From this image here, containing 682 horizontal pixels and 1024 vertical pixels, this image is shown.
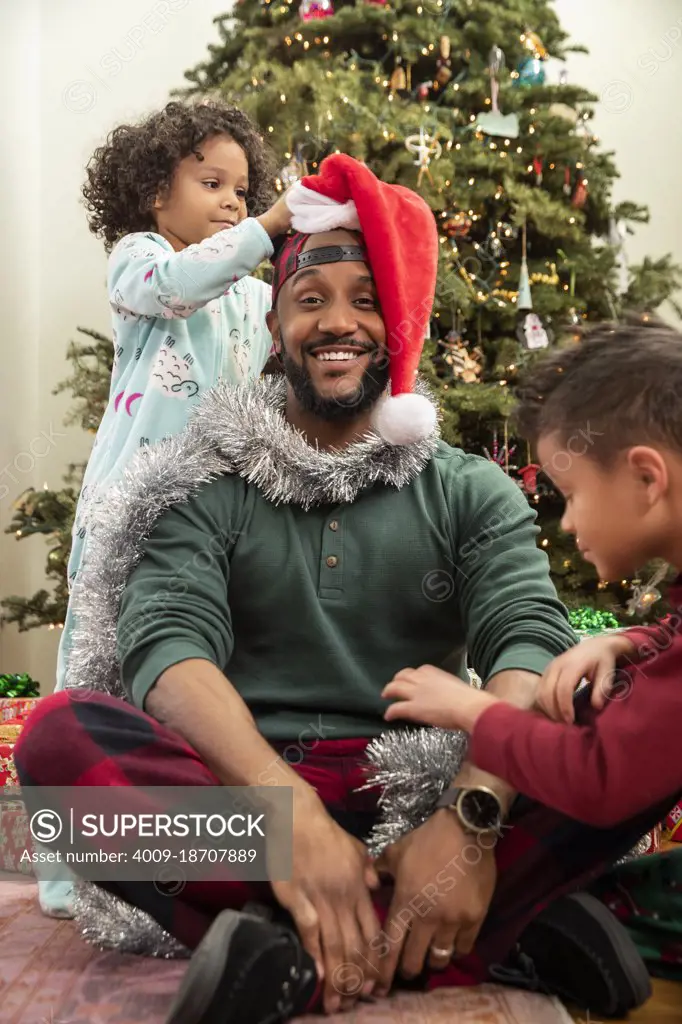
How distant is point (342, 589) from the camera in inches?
49.7

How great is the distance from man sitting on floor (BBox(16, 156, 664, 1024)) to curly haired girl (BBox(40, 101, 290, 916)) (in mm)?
150

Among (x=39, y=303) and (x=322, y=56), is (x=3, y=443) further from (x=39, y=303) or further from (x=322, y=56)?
(x=322, y=56)

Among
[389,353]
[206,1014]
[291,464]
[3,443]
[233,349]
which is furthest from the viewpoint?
[3,443]

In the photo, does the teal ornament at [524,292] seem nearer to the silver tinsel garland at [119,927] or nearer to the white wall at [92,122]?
the white wall at [92,122]

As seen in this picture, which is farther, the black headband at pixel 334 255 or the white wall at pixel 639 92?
the white wall at pixel 639 92

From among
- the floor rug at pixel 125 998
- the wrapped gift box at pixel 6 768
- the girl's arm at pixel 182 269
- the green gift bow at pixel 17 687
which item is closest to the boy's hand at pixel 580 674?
the floor rug at pixel 125 998

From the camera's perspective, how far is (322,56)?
302 cm

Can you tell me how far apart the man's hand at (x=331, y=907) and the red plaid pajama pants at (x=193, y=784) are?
0.04m

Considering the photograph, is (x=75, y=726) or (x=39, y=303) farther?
(x=39, y=303)

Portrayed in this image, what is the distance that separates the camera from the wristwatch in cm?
101

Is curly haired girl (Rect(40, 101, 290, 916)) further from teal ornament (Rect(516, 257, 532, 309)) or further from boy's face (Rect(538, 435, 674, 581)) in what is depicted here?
teal ornament (Rect(516, 257, 532, 309))

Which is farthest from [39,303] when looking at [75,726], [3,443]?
[75,726]

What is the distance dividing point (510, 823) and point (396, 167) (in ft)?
7.35

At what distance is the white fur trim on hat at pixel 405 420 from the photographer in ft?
4.34
